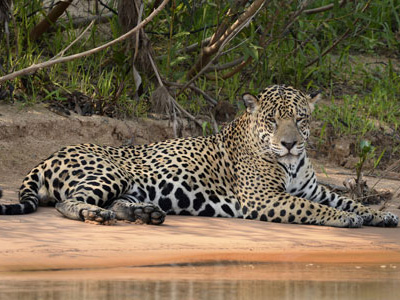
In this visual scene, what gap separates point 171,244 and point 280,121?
7.22 ft

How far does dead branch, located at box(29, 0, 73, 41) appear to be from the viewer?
1048 cm

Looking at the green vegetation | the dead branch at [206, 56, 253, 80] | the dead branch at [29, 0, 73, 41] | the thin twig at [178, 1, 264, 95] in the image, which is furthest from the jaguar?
the dead branch at [29, 0, 73, 41]

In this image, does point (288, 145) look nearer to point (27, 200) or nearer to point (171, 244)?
point (171, 244)

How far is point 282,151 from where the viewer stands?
799cm

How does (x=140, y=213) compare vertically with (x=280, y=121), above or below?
below

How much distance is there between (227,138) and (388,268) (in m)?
3.13

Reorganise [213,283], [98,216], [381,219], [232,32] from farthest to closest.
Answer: [232,32] < [381,219] < [98,216] < [213,283]

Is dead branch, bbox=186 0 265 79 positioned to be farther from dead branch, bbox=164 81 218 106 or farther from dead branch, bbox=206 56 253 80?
Result: dead branch, bbox=206 56 253 80

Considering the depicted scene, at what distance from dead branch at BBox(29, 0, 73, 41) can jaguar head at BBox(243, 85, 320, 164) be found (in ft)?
10.6

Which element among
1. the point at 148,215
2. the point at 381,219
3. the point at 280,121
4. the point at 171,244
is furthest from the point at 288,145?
the point at 171,244

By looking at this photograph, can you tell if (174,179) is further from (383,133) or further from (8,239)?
(383,133)

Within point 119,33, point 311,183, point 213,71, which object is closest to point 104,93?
point 119,33

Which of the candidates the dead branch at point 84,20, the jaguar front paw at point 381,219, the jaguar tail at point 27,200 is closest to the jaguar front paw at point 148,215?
the jaguar tail at point 27,200

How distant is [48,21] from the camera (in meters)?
10.6
